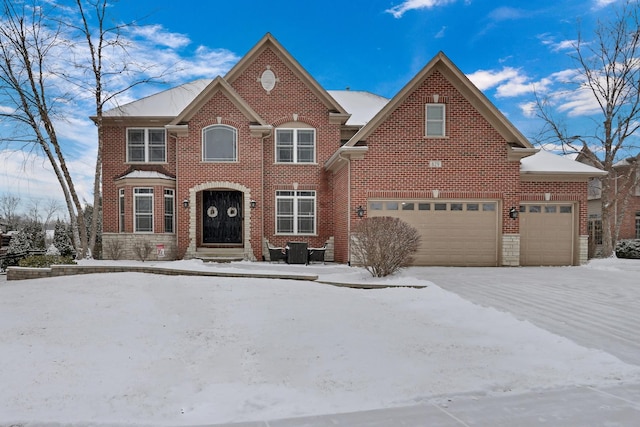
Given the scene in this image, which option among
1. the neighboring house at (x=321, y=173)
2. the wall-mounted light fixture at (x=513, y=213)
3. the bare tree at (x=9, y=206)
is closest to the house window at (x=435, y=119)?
the neighboring house at (x=321, y=173)

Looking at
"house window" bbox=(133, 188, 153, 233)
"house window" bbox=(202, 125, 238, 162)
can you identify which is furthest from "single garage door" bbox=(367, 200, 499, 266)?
"house window" bbox=(133, 188, 153, 233)

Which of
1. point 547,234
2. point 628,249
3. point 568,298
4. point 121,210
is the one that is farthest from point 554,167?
point 121,210

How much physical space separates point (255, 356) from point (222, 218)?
39.8 ft

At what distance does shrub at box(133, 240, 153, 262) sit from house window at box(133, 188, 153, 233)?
0.56m

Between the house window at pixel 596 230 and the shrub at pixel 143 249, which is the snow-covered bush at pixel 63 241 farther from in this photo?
the house window at pixel 596 230

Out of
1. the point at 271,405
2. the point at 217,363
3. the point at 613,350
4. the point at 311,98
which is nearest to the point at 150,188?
the point at 311,98

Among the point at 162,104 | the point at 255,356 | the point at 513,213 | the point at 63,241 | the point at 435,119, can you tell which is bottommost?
the point at 255,356

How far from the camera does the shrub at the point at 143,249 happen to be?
15484mm

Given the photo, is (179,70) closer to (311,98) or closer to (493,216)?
(311,98)

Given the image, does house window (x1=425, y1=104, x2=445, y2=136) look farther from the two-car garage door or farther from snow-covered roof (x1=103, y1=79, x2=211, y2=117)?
snow-covered roof (x1=103, y1=79, x2=211, y2=117)

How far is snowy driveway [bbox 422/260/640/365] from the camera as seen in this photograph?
574cm

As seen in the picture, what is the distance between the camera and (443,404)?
371 cm

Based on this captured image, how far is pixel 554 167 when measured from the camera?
14.5m

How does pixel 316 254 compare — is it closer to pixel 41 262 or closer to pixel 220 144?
pixel 220 144
